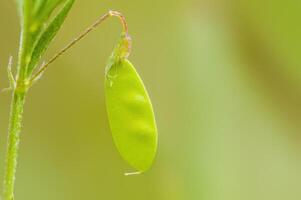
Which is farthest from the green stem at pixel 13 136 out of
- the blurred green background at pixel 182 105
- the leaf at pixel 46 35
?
the blurred green background at pixel 182 105

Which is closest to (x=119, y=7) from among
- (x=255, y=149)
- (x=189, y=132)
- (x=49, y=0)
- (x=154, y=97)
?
(x=154, y=97)

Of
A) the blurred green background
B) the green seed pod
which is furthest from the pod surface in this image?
the blurred green background

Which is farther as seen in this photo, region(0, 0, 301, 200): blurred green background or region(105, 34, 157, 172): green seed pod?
region(0, 0, 301, 200): blurred green background

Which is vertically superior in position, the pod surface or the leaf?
the leaf

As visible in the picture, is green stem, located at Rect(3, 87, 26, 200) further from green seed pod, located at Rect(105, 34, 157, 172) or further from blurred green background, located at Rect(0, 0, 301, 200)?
blurred green background, located at Rect(0, 0, 301, 200)

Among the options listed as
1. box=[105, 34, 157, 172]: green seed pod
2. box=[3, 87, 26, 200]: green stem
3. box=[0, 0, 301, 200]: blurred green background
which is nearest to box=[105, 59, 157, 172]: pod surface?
box=[105, 34, 157, 172]: green seed pod

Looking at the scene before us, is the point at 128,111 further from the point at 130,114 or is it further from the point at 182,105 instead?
the point at 182,105

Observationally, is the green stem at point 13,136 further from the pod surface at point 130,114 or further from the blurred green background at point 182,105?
the blurred green background at point 182,105
